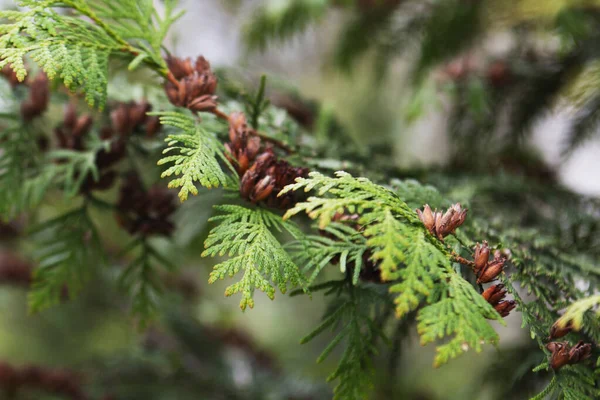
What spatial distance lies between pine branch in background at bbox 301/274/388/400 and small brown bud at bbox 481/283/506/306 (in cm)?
12

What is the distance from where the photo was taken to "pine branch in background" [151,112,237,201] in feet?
1.43

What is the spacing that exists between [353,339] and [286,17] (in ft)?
3.03

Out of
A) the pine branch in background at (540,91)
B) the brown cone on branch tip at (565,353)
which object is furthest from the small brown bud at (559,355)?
the pine branch in background at (540,91)

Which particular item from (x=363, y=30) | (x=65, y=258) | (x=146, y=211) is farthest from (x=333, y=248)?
(x=363, y=30)

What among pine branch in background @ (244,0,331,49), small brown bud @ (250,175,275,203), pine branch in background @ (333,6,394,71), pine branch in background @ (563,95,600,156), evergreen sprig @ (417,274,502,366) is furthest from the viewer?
pine branch in background @ (333,6,394,71)

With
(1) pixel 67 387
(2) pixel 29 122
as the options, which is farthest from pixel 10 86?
(1) pixel 67 387

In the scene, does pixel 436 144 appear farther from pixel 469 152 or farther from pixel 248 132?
pixel 248 132

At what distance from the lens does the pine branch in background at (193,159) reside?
17.2 inches

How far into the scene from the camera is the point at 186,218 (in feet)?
2.94

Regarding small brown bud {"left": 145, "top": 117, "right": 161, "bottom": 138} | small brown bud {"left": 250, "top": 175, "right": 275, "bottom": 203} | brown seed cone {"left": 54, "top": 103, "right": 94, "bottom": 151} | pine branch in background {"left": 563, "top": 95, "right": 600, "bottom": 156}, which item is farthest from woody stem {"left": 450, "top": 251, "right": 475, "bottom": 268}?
pine branch in background {"left": 563, "top": 95, "right": 600, "bottom": 156}

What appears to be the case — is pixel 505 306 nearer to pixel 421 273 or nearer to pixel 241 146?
pixel 421 273

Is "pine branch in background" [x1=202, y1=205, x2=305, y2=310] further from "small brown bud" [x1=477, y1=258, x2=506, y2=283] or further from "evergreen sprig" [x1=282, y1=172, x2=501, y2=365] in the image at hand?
"small brown bud" [x1=477, y1=258, x2=506, y2=283]

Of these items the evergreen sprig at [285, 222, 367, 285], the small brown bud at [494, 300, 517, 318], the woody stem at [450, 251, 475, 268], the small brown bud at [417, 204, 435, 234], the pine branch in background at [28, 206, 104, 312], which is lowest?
the pine branch in background at [28, 206, 104, 312]

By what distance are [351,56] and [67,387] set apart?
3.68ft
